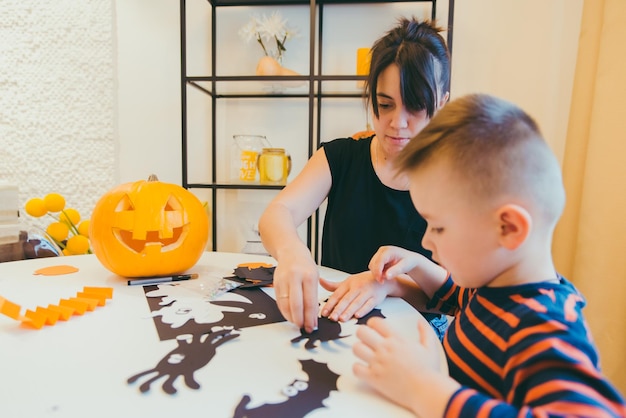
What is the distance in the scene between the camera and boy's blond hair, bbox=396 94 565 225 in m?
0.40

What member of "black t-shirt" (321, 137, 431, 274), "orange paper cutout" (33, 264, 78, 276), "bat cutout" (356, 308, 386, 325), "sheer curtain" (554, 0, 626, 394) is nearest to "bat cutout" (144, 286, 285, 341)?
"bat cutout" (356, 308, 386, 325)

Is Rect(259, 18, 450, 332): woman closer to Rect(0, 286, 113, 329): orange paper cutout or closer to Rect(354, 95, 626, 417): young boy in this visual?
Rect(354, 95, 626, 417): young boy

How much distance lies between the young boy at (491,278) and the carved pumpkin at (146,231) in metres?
0.44

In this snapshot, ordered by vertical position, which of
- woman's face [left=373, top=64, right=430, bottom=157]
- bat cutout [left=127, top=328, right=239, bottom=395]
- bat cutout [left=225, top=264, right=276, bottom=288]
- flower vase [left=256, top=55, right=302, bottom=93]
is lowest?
bat cutout [left=225, top=264, right=276, bottom=288]

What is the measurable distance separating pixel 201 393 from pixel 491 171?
0.35 meters

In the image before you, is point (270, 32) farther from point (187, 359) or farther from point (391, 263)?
point (187, 359)

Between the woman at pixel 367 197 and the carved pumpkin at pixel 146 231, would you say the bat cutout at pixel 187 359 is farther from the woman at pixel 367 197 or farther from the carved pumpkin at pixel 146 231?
the carved pumpkin at pixel 146 231

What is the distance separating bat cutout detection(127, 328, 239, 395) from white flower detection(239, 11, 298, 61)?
1315mm

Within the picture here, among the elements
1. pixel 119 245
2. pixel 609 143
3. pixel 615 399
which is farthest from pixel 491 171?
pixel 609 143

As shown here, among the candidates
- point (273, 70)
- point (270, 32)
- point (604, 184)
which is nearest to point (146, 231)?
point (273, 70)

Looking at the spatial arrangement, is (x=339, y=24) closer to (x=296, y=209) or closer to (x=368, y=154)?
(x=368, y=154)

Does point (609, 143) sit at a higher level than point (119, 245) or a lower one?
higher

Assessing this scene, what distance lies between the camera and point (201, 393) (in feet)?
1.20

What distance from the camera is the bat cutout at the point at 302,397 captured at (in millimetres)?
337
